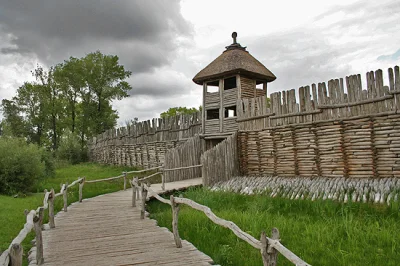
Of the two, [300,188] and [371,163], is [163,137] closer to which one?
[300,188]

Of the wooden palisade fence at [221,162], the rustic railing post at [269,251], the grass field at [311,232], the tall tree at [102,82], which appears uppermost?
the tall tree at [102,82]

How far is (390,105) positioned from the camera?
9.96m

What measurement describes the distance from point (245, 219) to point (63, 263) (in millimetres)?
4111

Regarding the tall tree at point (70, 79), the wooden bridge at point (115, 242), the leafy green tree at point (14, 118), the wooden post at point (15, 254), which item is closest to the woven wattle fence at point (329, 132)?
the wooden bridge at point (115, 242)

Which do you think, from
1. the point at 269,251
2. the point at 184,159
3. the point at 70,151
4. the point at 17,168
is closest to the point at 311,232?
the point at 269,251

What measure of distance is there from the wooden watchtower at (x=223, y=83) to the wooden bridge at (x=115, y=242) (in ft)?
29.1

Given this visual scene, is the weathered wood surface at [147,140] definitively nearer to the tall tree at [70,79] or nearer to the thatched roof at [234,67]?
the thatched roof at [234,67]

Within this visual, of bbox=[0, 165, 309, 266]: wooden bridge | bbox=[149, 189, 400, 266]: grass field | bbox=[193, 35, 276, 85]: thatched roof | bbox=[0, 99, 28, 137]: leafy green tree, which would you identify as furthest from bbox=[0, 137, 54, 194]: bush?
bbox=[0, 99, 28, 137]: leafy green tree

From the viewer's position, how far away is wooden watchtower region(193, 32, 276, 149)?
17047 mm

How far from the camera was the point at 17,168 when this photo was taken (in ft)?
47.8

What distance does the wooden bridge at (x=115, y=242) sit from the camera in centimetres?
393

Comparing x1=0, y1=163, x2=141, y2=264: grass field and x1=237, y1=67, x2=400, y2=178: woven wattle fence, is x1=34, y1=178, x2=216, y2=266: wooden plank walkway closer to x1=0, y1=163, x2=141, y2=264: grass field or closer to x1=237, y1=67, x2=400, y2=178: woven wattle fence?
x1=0, y1=163, x2=141, y2=264: grass field

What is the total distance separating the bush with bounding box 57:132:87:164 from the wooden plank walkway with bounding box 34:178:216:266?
26923 mm

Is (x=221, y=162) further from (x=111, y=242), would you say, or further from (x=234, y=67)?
(x=111, y=242)
